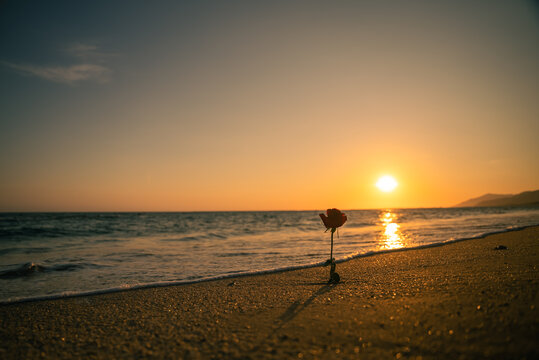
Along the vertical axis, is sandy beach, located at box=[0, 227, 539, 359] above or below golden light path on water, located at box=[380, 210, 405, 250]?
A: above

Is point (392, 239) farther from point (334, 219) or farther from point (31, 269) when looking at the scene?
point (31, 269)

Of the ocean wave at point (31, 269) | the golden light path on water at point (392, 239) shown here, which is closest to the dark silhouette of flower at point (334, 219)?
the golden light path on water at point (392, 239)

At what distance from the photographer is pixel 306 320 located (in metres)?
3.27

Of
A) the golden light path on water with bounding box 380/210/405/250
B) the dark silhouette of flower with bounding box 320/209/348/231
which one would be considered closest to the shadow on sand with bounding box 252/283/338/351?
the dark silhouette of flower with bounding box 320/209/348/231

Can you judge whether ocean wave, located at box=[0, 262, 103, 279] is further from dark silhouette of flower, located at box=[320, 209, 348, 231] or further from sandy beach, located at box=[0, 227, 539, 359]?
dark silhouette of flower, located at box=[320, 209, 348, 231]

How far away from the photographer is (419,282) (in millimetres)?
4582

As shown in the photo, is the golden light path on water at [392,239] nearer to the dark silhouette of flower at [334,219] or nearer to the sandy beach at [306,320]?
the sandy beach at [306,320]

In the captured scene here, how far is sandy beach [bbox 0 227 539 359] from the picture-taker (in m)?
2.52

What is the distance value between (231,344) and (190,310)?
4.93 feet

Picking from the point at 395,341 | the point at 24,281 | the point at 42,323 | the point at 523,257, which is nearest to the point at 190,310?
the point at 42,323

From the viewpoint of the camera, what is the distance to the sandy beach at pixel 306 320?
8.25ft

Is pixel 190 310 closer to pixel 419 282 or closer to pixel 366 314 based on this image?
pixel 366 314

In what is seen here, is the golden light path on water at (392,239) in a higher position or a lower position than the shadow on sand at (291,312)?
lower

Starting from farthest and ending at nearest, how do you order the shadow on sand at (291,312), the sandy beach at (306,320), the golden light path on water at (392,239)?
the golden light path on water at (392,239) → the shadow on sand at (291,312) → the sandy beach at (306,320)
